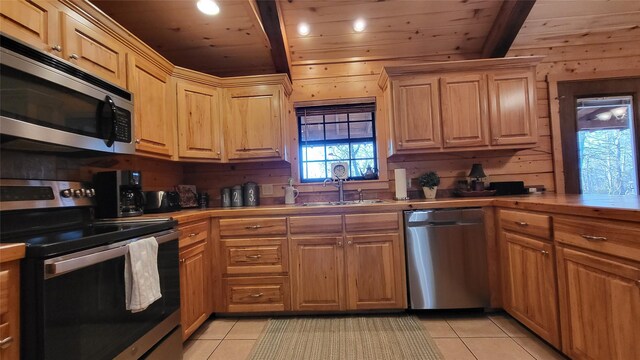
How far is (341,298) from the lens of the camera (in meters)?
2.20

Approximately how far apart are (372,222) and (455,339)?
94 cm

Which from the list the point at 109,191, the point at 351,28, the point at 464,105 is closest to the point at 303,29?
the point at 351,28

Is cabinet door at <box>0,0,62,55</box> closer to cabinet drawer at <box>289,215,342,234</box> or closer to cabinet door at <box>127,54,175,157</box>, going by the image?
cabinet door at <box>127,54,175,157</box>

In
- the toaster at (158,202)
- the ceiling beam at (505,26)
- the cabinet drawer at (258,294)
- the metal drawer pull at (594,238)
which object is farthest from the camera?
the ceiling beam at (505,26)

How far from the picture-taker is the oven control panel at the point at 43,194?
4.15 feet

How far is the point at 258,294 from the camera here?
88.0 inches

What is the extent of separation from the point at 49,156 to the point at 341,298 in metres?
2.05

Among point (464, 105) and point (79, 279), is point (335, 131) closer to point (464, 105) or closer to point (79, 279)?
point (464, 105)

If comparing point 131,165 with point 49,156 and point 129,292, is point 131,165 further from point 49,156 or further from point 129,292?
point 129,292

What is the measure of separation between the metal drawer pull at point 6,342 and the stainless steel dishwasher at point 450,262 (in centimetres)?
212

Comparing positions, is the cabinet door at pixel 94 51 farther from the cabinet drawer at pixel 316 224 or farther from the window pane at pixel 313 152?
the window pane at pixel 313 152

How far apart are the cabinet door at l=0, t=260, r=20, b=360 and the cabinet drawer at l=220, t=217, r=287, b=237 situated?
136cm

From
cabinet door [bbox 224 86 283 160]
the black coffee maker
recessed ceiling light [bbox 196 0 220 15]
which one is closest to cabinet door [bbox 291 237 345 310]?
cabinet door [bbox 224 86 283 160]

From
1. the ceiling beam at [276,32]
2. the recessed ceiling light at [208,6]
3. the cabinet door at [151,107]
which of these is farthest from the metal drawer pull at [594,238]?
the recessed ceiling light at [208,6]
